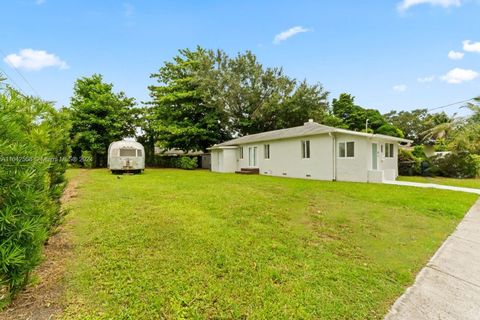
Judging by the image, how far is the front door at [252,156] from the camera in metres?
20.7

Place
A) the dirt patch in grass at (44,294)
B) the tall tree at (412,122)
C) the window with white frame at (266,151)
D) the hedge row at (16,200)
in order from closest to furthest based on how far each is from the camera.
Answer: the hedge row at (16,200)
the dirt patch in grass at (44,294)
the window with white frame at (266,151)
the tall tree at (412,122)

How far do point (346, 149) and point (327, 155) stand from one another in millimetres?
1103

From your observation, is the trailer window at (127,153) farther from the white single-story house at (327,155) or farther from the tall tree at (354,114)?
the tall tree at (354,114)

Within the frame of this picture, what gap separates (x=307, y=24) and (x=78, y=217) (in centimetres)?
1611

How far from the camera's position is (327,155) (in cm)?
1477

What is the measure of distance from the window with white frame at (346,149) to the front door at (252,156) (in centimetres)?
767

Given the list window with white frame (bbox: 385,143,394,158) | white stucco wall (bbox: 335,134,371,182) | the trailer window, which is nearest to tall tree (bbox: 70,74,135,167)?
the trailer window

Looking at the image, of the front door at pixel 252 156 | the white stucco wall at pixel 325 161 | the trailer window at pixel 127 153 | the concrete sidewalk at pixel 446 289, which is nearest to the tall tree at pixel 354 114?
the front door at pixel 252 156

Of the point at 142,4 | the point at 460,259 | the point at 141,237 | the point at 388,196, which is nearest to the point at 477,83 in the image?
the point at 388,196

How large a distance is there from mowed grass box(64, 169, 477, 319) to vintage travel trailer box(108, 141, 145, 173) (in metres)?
10.6

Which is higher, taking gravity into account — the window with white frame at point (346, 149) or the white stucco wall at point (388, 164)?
the window with white frame at point (346, 149)

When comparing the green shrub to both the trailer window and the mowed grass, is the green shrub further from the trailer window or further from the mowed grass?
the mowed grass

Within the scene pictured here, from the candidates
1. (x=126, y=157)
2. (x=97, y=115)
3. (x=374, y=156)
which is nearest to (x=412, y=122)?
(x=374, y=156)

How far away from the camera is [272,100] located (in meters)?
27.2
